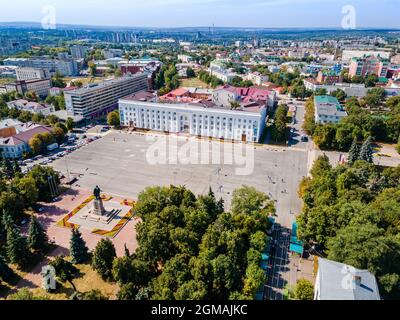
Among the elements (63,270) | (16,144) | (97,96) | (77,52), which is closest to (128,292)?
(63,270)

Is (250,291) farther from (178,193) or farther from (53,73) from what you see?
(53,73)

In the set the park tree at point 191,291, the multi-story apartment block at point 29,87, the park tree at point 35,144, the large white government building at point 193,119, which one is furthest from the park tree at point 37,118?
the park tree at point 191,291

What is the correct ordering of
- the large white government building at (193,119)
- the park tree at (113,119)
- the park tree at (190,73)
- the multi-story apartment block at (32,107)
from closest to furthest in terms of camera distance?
the large white government building at (193,119) → the park tree at (113,119) → the multi-story apartment block at (32,107) → the park tree at (190,73)

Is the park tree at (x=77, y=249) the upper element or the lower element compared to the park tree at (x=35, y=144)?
lower

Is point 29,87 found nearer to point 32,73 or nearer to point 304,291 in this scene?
point 32,73

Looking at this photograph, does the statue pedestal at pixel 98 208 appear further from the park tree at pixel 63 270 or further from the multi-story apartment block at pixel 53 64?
the multi-story apartment block at pixel 53 64
